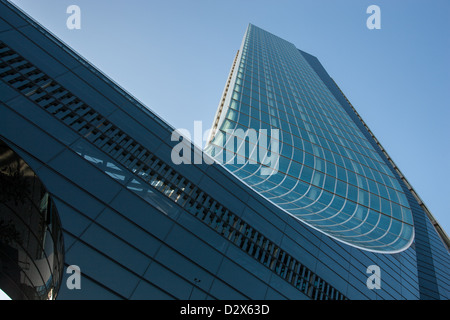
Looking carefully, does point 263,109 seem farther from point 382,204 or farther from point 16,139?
point 16,139

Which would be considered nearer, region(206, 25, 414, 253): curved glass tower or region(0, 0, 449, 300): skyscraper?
region(0, 0, 449, 300): skyscraper

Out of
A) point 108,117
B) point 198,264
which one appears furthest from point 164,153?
point 198,264

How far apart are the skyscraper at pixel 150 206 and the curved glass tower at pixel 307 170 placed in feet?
0.39

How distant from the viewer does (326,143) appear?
84.5 feet

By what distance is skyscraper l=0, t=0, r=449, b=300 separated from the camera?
28.7ft

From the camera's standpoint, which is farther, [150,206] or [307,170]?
[307,170]

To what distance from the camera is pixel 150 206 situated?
10633mm

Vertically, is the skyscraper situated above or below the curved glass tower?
below

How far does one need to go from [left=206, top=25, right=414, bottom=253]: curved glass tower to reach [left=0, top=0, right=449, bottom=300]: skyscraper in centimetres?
12

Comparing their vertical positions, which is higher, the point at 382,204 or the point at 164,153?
the point at 382,204

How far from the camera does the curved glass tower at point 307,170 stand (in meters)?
18.4

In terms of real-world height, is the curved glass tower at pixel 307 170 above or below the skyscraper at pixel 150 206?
above

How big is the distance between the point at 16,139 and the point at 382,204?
23489 mm

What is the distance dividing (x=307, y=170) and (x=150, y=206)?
13255 millimetres
